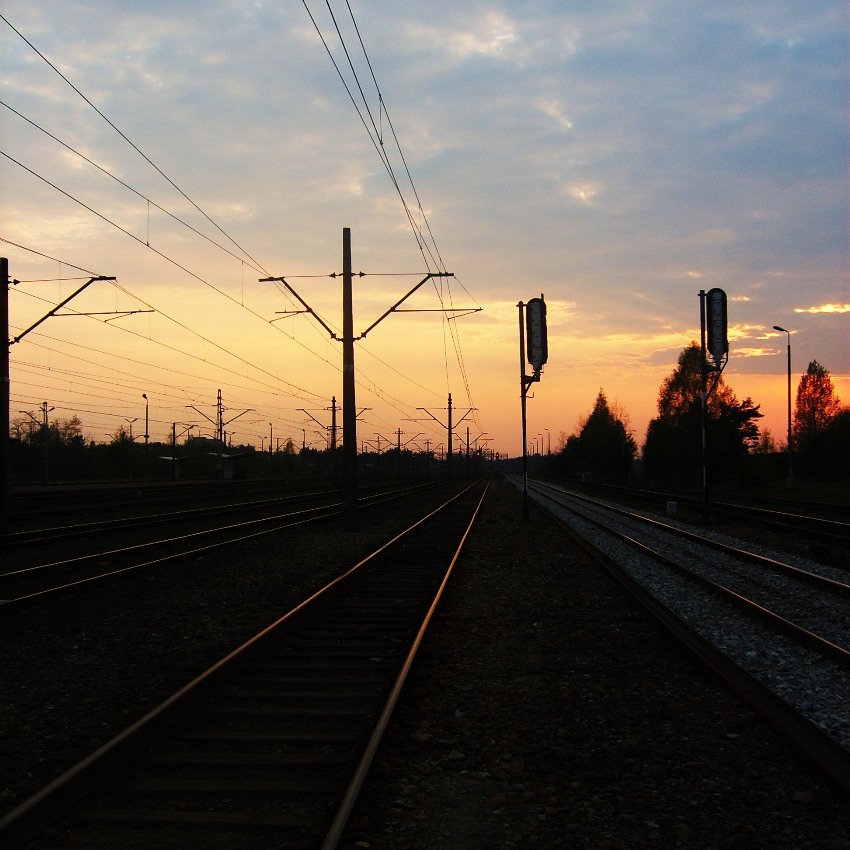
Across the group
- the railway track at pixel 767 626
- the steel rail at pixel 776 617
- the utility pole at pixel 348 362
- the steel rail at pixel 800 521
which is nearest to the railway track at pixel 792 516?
the steel rail at pixel 800 521

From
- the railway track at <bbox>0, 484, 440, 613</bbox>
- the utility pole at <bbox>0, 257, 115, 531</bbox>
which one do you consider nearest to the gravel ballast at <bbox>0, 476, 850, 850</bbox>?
the railway track at <bbox>0, 484, 440, 613</bbox>

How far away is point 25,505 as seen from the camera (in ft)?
118

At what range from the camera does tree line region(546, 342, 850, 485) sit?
74.5 metres

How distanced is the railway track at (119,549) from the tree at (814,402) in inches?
3576

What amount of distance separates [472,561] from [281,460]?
154349mm

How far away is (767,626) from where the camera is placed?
10266 millimetres

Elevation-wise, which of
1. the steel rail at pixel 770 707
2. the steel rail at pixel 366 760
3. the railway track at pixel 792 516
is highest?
the steel rail at pixel 366 760

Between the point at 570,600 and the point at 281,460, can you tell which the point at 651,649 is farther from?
the point at 281,460

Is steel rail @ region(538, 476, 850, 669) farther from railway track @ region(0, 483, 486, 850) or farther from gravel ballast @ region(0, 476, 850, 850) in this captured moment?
railway track @ region(0, 483, 486, 850)

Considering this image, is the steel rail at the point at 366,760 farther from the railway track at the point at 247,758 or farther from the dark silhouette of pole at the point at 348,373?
the dark silhouette of pole at the point at 348,373

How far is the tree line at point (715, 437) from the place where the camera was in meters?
74.5

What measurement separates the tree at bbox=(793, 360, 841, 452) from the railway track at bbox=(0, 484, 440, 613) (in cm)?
9083

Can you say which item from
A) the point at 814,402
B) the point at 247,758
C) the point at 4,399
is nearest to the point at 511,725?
the point at 247,758

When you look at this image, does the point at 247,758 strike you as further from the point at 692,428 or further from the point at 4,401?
the point at 692,428
